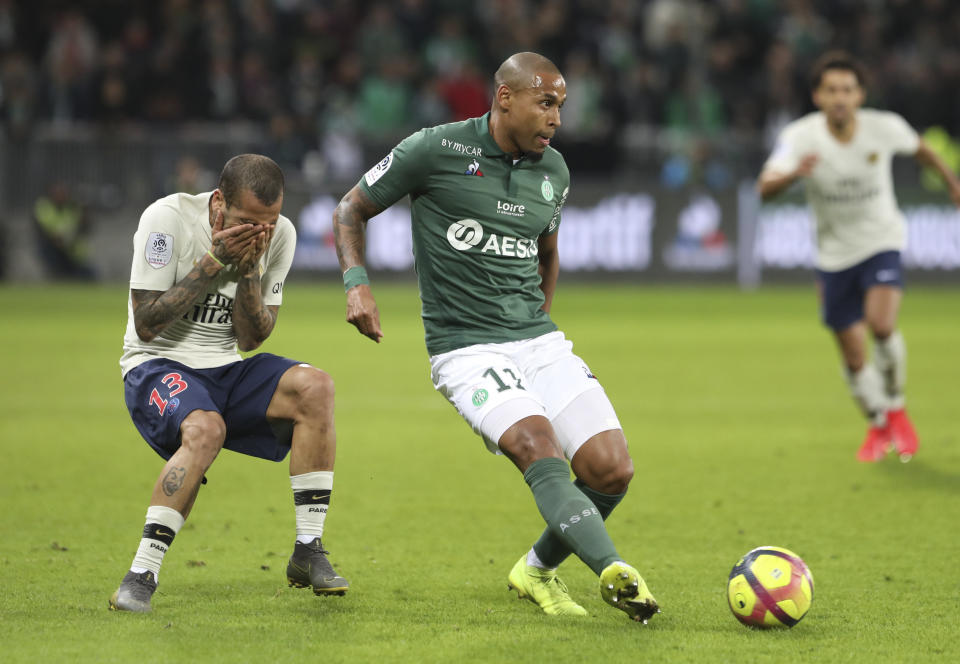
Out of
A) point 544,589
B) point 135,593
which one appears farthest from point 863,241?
point 135,593

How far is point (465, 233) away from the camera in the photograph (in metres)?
5.43

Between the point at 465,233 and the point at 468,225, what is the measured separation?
35 mm

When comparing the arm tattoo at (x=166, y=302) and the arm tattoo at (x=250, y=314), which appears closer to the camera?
the arm tattoo at (x=166, y=302)

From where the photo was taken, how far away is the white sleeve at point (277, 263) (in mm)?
5574

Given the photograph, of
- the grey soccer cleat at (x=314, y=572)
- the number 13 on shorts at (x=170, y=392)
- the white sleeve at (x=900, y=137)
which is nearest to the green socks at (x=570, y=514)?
the grey soccer cleat at (x=314, y=572)

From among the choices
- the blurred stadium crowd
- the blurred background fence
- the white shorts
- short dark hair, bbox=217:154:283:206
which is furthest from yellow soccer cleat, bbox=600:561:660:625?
the blurred stadium crowd

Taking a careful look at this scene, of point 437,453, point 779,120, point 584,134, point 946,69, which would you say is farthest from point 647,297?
point 437,453

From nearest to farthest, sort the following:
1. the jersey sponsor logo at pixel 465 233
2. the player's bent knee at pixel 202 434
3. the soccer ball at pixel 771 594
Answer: the soccer ball at pixel 771 594 → the player's bent knee at pixel 202 434 → the jersey sponsor logo at pixel 465 233

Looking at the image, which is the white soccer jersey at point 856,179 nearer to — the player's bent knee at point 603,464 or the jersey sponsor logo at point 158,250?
the player's bent knee at point 603,464

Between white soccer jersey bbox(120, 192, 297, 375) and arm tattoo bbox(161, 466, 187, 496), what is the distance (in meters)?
0.58

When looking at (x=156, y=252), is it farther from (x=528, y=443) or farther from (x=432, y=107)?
(x=432, y=107)

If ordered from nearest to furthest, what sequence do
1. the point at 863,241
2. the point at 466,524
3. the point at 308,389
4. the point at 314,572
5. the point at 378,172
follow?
the point at 314,572, the point at 308,389, the point at 378,172, the point at 466,524, the point at 863,241

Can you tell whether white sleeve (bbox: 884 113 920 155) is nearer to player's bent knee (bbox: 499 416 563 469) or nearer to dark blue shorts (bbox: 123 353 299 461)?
player's bent knee (bbox: 499 416 563 469)

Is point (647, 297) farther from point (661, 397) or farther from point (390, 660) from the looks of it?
point (390, 660)
